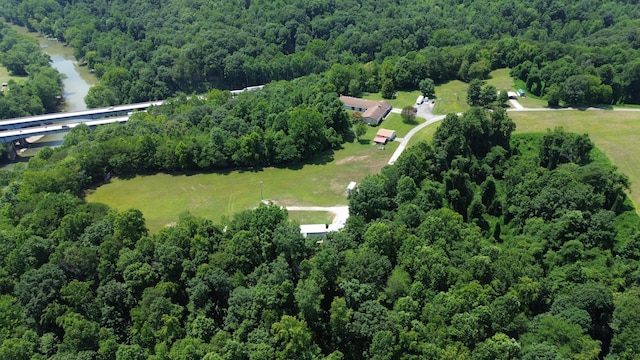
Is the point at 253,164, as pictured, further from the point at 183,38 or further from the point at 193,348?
the point at 183,38

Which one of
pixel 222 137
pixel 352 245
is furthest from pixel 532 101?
pixel 222 137

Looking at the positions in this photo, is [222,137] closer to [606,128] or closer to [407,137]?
[407,137]

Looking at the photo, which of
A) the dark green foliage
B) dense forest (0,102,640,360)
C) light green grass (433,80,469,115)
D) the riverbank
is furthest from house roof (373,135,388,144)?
the riverbank

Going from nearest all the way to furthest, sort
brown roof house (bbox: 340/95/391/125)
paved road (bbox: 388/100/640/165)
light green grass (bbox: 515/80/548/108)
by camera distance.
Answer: paved road (bbox: 388/100/640/165) < brown roof house (bbox: 340/95/391/125) < light green grass (bbox: 515/80/548/108)

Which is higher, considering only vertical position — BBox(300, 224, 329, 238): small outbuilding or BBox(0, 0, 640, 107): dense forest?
BBox(0, 0, 640, 107): dense forest

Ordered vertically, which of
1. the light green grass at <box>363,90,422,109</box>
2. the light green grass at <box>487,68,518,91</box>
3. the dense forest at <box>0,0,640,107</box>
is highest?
the dense forest at <box>0,0,640,107</box>

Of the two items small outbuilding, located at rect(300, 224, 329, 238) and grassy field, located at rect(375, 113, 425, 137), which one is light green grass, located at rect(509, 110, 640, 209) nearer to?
grassy field, located at rect(375, 113, 425, 137)

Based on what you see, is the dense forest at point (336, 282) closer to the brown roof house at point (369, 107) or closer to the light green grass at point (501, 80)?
the brown roof house at point (369, 107)
